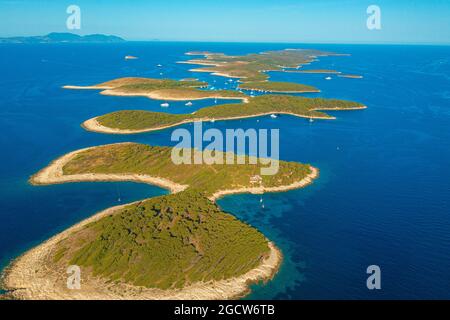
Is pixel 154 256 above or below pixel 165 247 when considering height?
below

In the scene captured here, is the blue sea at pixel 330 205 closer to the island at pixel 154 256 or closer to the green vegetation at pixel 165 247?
the island at pixel 154 256

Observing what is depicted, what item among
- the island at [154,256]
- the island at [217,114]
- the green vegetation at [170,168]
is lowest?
the island at [154,256]

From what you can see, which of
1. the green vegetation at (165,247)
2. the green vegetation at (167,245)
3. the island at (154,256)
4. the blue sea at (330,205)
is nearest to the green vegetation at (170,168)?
the blue sea at (330,205)

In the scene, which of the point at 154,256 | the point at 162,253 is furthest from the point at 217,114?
the point at 154,256

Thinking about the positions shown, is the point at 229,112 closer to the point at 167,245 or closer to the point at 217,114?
the point at 217,114

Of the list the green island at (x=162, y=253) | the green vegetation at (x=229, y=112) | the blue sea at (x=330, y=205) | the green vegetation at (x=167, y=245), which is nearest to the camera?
the green island at (x=162, y=253)

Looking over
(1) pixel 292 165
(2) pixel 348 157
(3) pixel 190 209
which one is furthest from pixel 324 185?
(3) pixel 190 209

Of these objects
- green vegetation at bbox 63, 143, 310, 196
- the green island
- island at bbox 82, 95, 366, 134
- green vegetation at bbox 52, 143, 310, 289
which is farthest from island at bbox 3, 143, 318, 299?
island at bbox 82, 95, 366, 134
